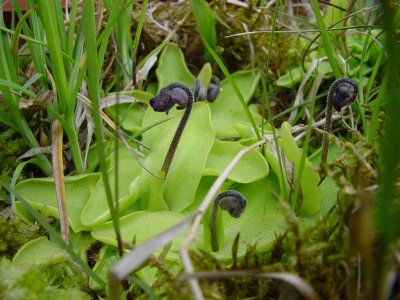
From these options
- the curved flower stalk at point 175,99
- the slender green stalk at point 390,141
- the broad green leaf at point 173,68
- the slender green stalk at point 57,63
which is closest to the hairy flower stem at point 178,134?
the curved flower stalk at point 175,99

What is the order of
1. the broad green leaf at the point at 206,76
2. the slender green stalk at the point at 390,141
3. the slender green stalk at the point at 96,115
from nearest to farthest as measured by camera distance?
the slender green stalk at the point at 390,141 < the slender green stalk at the point at 96,115 < the broad green leaf at the point at 206,76

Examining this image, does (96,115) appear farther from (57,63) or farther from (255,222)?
(255,222)

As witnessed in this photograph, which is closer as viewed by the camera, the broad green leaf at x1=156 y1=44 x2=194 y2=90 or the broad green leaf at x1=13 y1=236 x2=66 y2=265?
the broad green leaf at x1=13 y1=236 x2=66 y2=265

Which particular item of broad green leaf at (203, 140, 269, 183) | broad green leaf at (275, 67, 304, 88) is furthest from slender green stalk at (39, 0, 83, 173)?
broad green leaf at (275, 67, 304, 88)

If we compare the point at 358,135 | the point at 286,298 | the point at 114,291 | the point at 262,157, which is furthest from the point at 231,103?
the point at 114,291

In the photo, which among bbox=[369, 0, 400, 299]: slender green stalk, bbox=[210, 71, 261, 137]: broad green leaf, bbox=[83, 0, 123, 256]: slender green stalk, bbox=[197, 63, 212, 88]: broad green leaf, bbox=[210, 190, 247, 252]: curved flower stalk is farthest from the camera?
bbox=[197, 63, 212, 88]: broad green leaf

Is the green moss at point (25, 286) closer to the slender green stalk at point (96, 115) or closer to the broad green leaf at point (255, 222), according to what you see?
the slender green stalk at point (96, 115)

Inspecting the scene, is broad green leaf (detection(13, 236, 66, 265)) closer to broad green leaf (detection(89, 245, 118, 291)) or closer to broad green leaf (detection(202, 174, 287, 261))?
broad green leaf (detection(89, 245, 118, 291))
